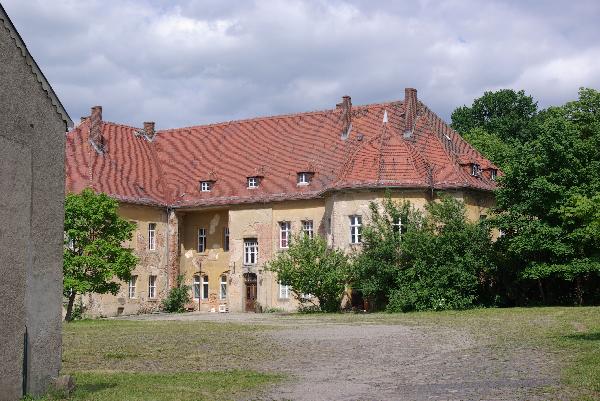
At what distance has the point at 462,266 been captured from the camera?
37.6 metres

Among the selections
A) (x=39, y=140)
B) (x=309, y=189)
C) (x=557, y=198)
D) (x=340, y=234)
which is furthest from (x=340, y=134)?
(x=39, y=140)

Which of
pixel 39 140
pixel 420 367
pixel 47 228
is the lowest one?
pixel 420 367

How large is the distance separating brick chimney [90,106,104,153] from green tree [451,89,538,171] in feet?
83.8

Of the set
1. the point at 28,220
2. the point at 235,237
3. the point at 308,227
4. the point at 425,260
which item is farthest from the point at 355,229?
the point at 28,220

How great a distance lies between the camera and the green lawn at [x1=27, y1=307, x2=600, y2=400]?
1359 centimetres

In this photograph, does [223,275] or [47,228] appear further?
[223,275]

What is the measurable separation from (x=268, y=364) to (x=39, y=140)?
22.4 feet

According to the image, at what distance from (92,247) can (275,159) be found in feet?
48.9

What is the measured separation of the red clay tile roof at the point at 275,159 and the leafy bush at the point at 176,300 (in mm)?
5006

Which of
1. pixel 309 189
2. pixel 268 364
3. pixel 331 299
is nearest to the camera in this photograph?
pixel 268 364

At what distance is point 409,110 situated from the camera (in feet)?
151

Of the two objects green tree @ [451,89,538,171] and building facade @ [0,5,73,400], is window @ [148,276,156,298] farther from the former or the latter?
building facade @ [0,5,73,400]

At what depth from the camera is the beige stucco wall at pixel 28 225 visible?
1255 cm

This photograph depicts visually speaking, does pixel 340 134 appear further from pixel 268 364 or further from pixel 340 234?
pixel 268 364
